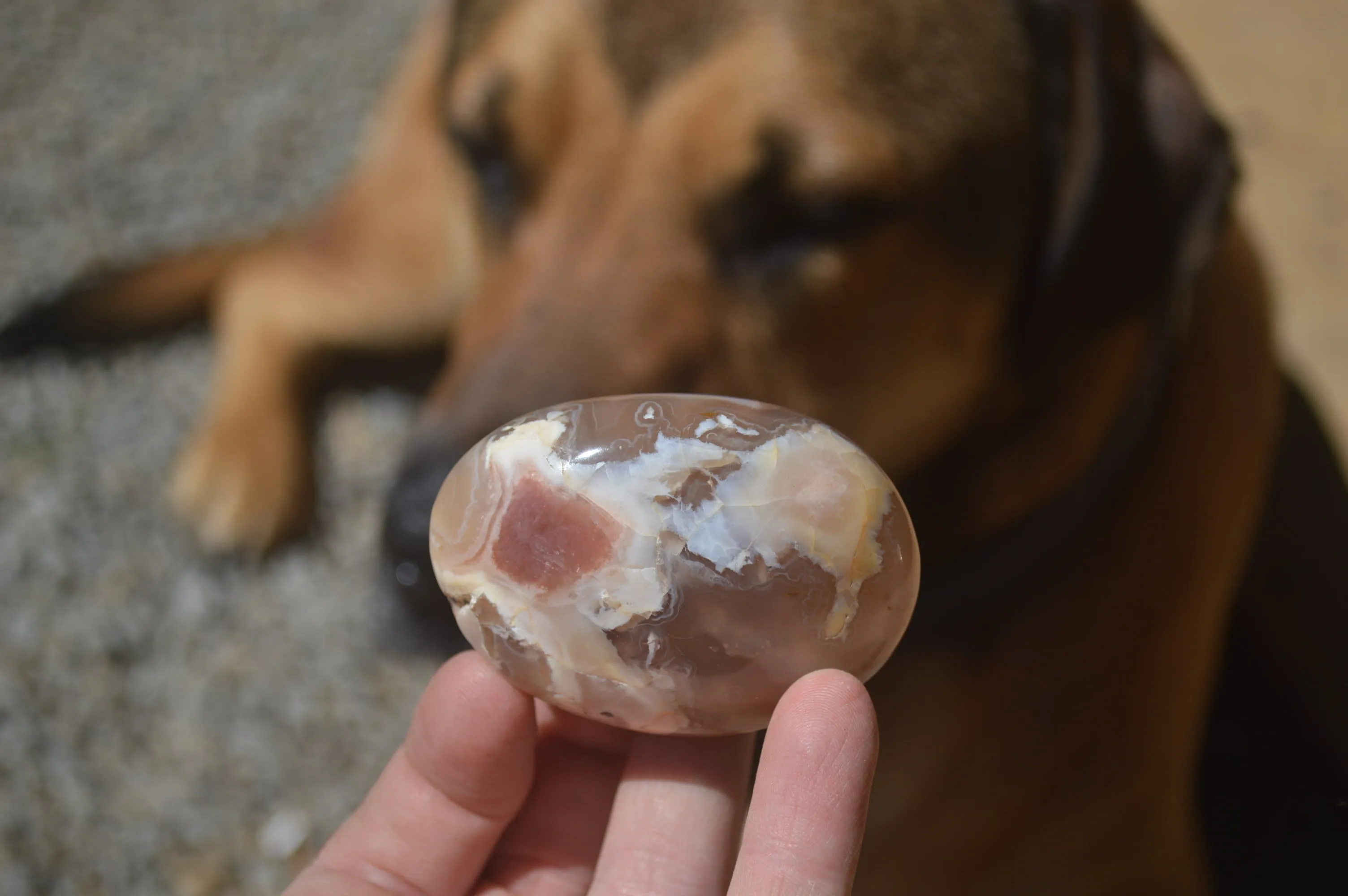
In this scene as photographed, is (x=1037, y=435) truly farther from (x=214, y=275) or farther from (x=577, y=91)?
(x=214, y=275)

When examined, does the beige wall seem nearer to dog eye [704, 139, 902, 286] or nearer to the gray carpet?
dog eye [704, 139, 902, 286]

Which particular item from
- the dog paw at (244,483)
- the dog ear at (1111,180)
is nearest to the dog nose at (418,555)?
the dog ear at (1111,180)

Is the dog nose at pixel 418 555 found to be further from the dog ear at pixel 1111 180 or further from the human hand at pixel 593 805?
the dog ear at pixel 1111 180

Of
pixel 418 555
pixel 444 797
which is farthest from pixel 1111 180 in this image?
pixel 444 797

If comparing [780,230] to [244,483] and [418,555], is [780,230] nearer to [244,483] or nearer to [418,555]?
[418,555]

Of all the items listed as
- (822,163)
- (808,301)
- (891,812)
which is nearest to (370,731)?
(891,812)

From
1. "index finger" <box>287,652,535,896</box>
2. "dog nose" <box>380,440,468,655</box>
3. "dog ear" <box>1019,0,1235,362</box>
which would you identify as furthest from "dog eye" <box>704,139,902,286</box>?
"index finger" <box>287,652,535,896</box>
